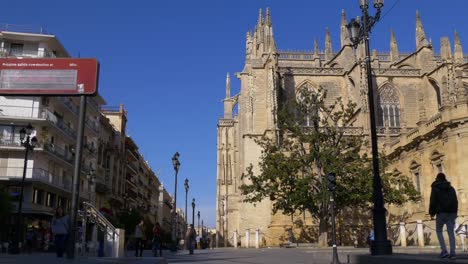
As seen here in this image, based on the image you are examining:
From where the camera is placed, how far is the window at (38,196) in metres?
33.1

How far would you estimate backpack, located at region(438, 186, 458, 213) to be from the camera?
8.99 m

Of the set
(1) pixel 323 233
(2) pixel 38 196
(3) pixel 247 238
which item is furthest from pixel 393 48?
(2) pixel 38 196

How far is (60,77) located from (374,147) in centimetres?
841

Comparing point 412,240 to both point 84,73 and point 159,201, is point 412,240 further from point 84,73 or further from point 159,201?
point 159,201

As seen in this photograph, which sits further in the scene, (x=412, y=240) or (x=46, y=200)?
(x=46, y=200)

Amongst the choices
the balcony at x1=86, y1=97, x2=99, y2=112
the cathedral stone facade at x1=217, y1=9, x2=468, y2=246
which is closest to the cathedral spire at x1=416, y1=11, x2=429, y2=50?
the cathedral stone facade at x1=217, y1=9, x2=468, y2=246

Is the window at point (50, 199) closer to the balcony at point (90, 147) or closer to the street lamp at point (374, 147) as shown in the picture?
the balcony at point (90, 147)

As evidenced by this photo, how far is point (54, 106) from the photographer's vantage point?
3722 cm

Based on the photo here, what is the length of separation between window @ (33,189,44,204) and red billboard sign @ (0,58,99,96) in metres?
22.3

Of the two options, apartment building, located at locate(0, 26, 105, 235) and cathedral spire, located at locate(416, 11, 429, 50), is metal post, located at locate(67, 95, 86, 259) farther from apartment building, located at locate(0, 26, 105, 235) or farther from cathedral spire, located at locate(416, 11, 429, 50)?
cathedral spire, located at locate(416, 11, 429, 50)

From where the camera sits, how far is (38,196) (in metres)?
33.8

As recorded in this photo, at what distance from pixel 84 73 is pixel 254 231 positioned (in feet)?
85.8

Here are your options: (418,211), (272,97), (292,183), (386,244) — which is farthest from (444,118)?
(386,244)

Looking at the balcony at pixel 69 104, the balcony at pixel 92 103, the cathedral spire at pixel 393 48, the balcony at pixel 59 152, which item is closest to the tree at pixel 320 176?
the balcony at pixel 59 152
